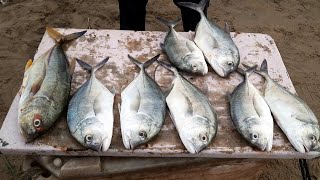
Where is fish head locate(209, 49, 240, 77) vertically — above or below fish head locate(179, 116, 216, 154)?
above

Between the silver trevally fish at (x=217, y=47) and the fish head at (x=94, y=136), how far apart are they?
98cm

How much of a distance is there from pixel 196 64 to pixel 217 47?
271mm

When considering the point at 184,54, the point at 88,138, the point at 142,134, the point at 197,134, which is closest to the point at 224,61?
the point at 184,54

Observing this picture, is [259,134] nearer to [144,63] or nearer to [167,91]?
[167,91]

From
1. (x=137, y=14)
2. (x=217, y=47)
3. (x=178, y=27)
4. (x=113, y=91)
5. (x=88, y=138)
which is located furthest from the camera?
(x=178, y=27)

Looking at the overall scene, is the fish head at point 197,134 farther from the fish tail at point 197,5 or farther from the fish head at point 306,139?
the fish tail at point 197,5

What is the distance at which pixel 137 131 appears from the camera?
211 cm

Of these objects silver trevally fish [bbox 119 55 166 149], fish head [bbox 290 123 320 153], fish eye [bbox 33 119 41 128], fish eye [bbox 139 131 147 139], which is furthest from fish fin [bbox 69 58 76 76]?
fish head [bbox 290 123 320 153]

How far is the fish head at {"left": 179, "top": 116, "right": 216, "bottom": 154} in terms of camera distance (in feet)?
6.93

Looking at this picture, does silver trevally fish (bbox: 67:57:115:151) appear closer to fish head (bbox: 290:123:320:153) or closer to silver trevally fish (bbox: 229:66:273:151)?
silver trevally fish (bbox: 229:66:273:151)

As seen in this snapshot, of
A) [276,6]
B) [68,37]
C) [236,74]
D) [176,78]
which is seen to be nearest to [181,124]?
[176,78]

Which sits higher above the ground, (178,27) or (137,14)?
(137,14)

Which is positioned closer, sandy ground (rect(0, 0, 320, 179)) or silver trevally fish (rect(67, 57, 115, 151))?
silver trevally fish (rect(67, 57, 115, 151))

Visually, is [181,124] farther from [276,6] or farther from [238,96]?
[276,6]
